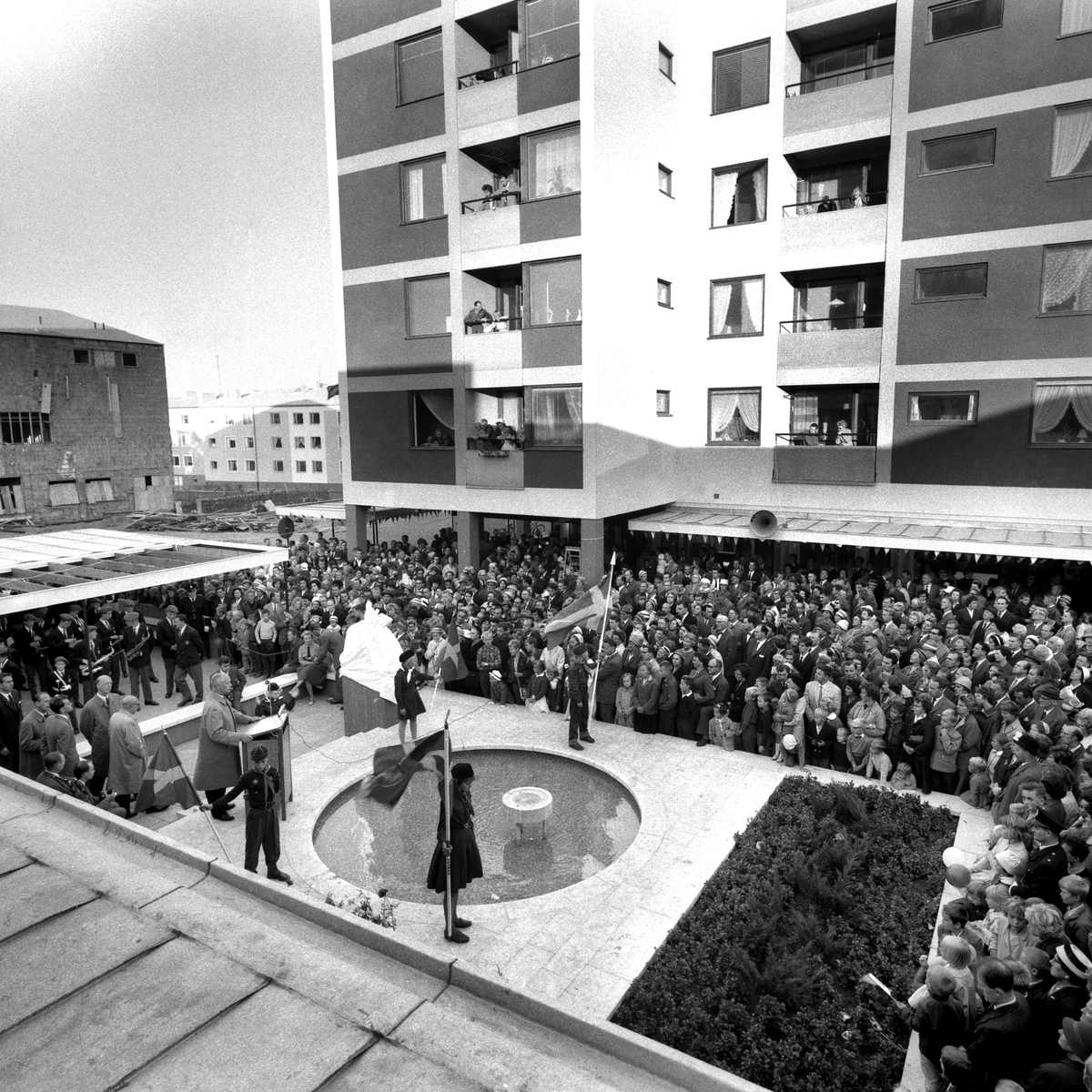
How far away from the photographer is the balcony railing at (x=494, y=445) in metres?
22.8

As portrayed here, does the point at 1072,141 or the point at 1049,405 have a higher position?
the point at 1072,141

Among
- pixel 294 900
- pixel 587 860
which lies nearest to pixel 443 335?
pixel 587 860

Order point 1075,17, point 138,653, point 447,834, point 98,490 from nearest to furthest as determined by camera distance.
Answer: point 447,834
point 138,653
point 1075,17
point 98,490

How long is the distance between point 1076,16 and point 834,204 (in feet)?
20.3

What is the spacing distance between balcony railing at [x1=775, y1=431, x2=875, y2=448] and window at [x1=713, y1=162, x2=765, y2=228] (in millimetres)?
6303

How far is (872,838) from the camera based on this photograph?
9.77 meters

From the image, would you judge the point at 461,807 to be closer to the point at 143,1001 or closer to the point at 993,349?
the point at 143,1001

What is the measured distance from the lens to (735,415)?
2411 cm

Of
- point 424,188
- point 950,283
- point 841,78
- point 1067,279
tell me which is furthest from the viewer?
point 424,188

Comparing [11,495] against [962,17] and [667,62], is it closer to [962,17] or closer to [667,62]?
[667,62]

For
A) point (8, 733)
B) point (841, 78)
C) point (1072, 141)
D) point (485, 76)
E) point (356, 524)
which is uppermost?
point (485, 76)

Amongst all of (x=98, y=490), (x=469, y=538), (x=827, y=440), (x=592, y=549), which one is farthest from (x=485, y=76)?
(x=98, y=490)

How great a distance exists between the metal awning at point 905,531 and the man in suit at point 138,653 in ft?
42.7

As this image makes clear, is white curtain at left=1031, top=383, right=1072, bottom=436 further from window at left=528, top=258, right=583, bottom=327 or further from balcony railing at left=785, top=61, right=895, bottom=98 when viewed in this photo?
window at left=528, top=258, right=583, bottom=327
